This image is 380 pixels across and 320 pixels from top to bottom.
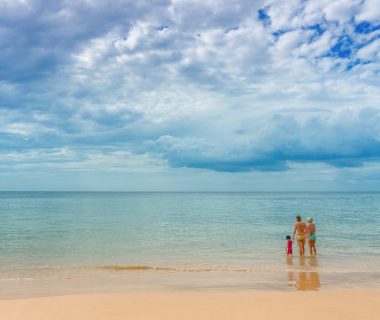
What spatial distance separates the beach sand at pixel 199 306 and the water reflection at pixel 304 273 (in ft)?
4.82

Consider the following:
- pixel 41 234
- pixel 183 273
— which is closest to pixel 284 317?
pixel 183 273

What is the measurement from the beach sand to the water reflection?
147cm

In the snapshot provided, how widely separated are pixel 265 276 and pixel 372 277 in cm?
424

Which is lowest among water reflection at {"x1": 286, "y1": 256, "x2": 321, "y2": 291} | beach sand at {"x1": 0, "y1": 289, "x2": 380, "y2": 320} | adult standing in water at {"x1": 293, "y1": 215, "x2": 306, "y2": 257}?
water reflection at {"x1": 286, "y1": 256, "x2": 321, "y2": 291}

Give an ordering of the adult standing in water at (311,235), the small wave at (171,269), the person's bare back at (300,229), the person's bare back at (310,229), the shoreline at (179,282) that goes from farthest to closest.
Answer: the person's bare back at (300,229), the person's bare back at (310,229), the adult standing in water at (311,235), the small wave at (171,269), the shoreline at (179,282)

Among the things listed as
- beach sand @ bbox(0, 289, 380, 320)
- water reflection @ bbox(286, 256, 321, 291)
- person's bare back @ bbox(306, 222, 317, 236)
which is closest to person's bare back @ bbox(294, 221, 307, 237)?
person's bare back @ bbox(306, 222, 317, 236)

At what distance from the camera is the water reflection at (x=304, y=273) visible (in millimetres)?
12742

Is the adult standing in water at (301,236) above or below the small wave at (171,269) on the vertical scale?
above

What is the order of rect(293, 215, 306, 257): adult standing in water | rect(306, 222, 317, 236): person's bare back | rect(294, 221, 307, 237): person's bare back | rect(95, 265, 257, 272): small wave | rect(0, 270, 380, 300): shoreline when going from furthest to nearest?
rect(294, 221, 307, 237): person's bare back, rect(306, 222, 317, 236): person's bare back, rect(293, 215, 306, 257): adult standing in water, rect(95, 265, 257, 272): small wave, rect(0, 270, 380, 300): shoreline

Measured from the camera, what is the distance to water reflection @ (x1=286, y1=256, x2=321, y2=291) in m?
12.7

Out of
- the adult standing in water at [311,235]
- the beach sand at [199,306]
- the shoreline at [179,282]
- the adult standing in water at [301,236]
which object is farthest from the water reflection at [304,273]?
the beach sand at [199,306]

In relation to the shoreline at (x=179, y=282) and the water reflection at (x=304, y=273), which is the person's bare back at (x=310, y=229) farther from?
the shoreline at (x=179, y=282)

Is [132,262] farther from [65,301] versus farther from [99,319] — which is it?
[99,319]

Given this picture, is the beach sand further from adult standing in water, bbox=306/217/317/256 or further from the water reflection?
adult standing in water, bbox=306/217/317/256
